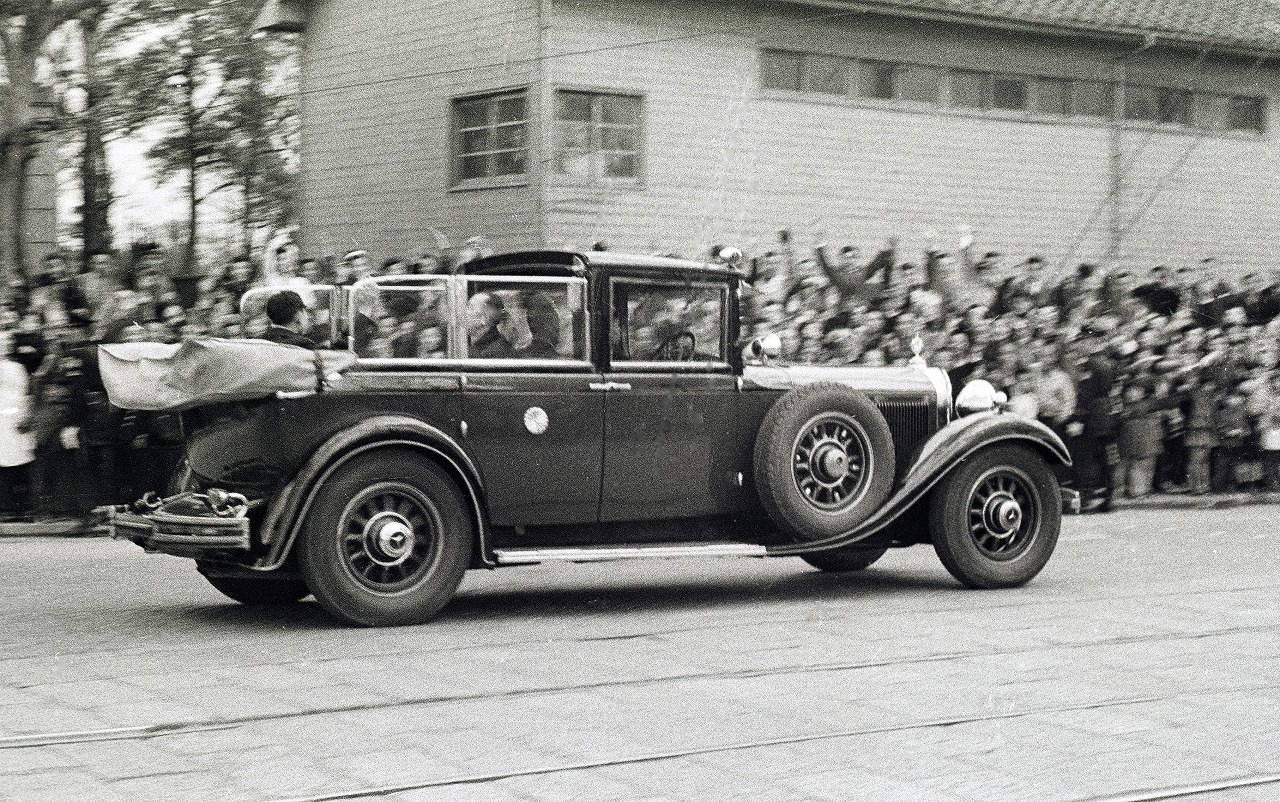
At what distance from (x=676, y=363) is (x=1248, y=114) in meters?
19.4

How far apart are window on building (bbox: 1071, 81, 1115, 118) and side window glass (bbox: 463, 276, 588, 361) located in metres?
16.6

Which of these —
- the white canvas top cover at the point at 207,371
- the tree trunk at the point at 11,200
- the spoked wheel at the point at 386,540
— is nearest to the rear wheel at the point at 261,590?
the spoked wheel at the point at 386,540

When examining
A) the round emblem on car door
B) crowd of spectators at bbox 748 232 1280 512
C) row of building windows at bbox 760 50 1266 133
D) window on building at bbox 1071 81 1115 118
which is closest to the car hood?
the round emblem on car door

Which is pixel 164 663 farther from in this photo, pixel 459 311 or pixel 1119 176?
pixel 1119 176

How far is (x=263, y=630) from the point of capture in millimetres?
8984

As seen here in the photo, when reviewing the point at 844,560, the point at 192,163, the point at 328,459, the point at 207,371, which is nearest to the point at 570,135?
the point at 192,163

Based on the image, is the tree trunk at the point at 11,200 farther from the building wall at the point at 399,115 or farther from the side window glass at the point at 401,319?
the side window glass at the point at 401,319

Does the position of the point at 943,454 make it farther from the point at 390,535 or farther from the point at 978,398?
the point at 390,535

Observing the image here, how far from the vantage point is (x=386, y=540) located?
898 cm

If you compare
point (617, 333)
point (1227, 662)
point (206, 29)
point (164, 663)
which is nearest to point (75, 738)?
point (164, 663)

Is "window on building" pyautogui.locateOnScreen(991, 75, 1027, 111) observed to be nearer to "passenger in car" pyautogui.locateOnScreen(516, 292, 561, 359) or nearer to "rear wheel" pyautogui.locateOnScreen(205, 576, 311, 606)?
"passenger in car" pyautogui.locateOnScreen(516, 292, 561, 359)

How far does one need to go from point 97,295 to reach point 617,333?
677 cm

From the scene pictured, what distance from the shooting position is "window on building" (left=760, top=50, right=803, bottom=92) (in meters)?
21.8

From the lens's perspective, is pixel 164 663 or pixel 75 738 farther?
pixel 164 663
